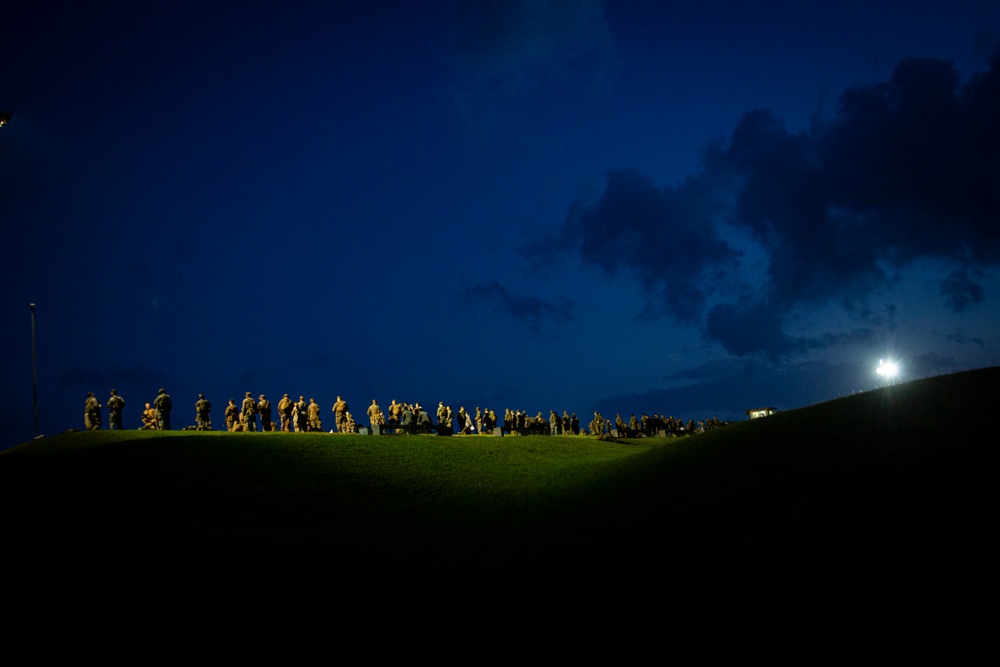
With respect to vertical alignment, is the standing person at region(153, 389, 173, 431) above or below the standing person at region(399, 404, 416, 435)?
above

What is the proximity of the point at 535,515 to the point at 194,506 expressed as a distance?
10.2 m

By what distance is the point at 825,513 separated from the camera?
12938mm

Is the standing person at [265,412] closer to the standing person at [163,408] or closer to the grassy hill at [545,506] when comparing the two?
the standing person at [163,408]

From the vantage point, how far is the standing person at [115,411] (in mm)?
31847

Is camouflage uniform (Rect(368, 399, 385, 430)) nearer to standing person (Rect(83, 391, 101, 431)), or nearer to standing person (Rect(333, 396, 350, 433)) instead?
standing person (Rect(333, 396, 350, 433))

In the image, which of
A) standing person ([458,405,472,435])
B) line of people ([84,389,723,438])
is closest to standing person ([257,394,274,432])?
line of people ([84,389,723,438])

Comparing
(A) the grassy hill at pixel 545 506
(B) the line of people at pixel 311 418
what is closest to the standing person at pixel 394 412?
(B) the line of people at pixel 311 418

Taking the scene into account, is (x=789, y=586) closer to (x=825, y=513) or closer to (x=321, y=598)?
(x=825, y=513)

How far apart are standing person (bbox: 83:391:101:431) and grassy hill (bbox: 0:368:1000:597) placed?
191 inches

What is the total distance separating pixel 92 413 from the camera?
104ft

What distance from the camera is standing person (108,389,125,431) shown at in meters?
31.8

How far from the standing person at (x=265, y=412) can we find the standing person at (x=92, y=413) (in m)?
7.75

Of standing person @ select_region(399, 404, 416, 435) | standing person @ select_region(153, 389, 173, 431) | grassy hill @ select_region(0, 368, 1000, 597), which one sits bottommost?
grassy hill @ select_region(0, 368, 1000, 597)

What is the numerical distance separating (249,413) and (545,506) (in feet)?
71.0
